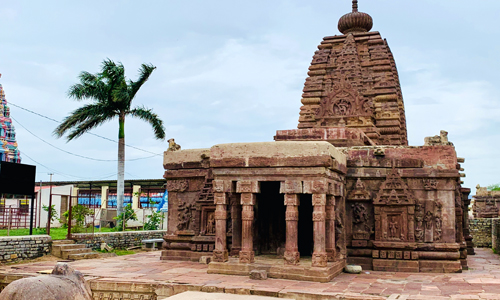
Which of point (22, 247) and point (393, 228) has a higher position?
point (393, 228)

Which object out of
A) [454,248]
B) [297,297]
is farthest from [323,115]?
[297,297]

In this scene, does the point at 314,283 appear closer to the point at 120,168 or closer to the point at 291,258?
the point at 291,258

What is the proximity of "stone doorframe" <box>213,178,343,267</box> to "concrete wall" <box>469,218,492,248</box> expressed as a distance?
677 inches

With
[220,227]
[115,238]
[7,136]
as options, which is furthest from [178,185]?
[7,136]

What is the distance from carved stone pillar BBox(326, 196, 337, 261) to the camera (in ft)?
41.0

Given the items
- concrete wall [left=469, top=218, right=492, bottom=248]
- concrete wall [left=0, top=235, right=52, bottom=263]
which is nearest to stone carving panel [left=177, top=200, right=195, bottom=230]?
concrete wall [left=0, top=235, right=52, bottom=263]

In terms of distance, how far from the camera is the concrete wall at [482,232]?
26.5 metres

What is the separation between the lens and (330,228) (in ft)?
41.2

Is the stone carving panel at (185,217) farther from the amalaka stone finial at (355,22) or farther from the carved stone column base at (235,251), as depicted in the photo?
the amalaka stone finial at (355,22)

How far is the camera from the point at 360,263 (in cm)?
1379

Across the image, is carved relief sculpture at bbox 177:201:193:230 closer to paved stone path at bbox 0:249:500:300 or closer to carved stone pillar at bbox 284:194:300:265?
paved stone path at bbox 0:249:500:300

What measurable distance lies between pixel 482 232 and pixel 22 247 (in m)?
22.7

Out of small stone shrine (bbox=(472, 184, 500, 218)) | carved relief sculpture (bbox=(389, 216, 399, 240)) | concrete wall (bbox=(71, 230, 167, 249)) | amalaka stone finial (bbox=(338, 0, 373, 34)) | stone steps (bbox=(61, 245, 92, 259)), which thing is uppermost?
amalaka stone finial (bbox=(338, 0, 373, 34))

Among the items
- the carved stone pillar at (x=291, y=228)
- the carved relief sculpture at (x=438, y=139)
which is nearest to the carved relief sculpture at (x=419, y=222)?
the carved relief sculpture at (x=438, y=139)
